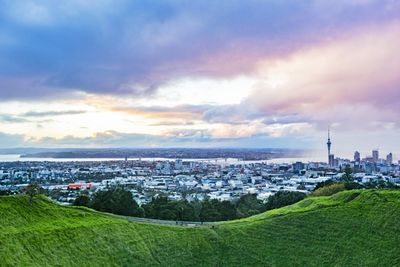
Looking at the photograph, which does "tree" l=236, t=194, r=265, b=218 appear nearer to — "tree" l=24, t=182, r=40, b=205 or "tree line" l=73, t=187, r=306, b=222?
"tree line" l=73, t=187, r=306, b=222

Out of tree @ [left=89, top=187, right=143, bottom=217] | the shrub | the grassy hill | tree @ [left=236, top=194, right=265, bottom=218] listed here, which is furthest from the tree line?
the grassy hill

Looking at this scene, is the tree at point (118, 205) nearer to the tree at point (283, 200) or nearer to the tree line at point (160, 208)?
the tree line at point (160, 208)

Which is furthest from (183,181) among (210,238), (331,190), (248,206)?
(210,238)

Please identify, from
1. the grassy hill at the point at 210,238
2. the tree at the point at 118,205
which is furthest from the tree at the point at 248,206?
the grassy hill at the point at 210,238

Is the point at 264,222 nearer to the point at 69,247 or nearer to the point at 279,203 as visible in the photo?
the point at 69,247

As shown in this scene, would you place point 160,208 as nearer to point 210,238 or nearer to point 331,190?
point 210,238

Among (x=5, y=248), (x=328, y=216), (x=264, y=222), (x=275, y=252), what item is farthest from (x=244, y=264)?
(x=5, y=248)

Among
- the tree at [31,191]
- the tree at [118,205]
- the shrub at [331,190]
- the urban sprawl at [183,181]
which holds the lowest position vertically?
the urban sprawl at [183,181]

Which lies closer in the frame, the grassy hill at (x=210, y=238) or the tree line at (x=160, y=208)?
the grassy hill at (x=210, y=238)
